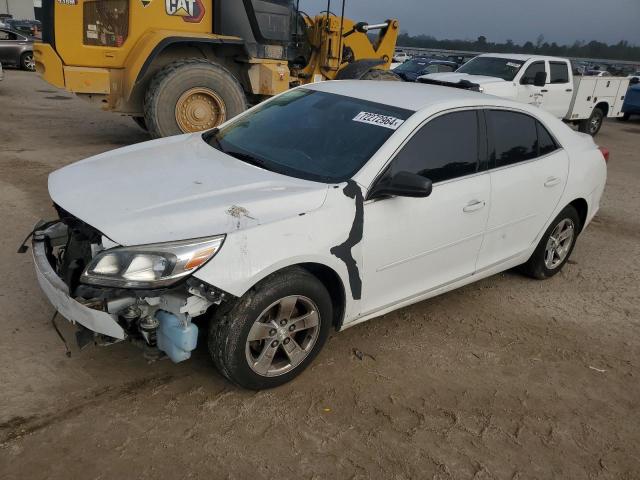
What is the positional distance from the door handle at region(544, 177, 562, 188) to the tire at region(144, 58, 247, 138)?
5065mm

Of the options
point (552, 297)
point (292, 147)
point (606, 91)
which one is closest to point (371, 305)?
point (292, 147)

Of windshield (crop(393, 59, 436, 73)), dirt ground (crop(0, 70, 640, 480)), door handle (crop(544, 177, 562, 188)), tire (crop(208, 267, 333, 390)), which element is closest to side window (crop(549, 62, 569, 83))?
windshield (crop(393, 59, 436, 73))

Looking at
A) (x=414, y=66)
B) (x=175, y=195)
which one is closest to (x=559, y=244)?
(x=175, y=195)

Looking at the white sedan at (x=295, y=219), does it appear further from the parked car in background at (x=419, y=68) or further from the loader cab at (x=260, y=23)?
the parked car in background at (x=419, y=68)

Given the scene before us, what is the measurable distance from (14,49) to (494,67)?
15.4 metres

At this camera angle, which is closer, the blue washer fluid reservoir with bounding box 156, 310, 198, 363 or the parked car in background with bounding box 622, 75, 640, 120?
the blue washer fluid reservoir with bounding box 156, 310, 198, 363

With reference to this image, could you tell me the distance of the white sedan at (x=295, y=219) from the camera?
2.68 metres

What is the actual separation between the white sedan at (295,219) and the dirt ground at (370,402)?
314 mm

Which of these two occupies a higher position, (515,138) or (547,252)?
(515,138)

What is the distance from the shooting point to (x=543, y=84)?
37.8ft

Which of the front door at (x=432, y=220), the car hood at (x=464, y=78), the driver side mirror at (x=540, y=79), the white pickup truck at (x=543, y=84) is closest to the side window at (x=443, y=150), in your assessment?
the front door at (x=432, y=220)

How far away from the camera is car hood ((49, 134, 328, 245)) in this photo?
2.70m

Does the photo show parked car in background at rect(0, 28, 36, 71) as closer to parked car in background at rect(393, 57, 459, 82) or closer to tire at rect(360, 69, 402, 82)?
parked car in background at rect(393, 57, 459, 82)

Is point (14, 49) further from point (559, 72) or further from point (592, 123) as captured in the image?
point (592, 123)
